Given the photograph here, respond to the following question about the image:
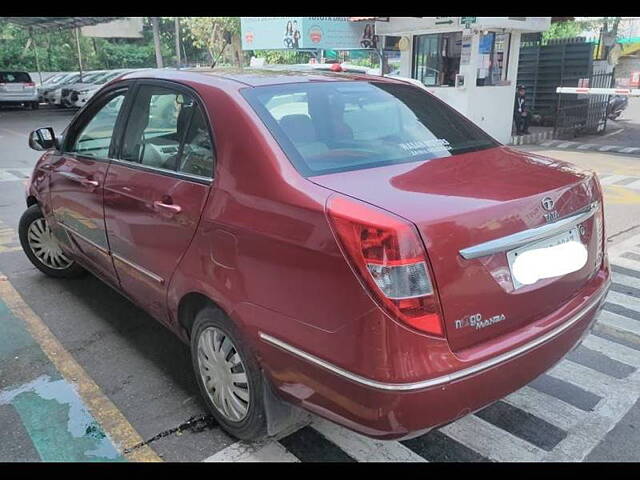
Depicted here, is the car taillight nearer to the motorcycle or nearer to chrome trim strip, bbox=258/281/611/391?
chrome trim strip, bbox=258/281/611/391

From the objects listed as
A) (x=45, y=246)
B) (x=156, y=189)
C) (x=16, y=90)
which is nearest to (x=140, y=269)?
(x=156, y=189)

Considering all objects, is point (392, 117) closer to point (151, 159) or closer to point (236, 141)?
point (236, 141)

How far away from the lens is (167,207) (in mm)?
2699

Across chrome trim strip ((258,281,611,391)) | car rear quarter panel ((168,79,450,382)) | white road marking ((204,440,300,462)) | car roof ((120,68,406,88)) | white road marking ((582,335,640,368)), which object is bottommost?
white road marking ((582,335,640,368))

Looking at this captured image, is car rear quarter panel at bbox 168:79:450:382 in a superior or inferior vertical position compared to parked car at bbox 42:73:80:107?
superior

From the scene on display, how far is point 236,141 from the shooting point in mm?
2432

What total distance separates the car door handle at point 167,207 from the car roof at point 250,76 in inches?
24.5

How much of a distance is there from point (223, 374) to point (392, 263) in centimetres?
115

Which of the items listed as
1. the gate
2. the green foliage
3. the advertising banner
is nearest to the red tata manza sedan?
the gate

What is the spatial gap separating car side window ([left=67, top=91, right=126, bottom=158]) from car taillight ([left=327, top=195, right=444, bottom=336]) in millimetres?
2055

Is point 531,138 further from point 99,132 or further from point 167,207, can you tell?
point 167,207

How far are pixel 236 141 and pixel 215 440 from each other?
1.40 m

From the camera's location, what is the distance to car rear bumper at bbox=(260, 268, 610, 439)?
76.7 inches

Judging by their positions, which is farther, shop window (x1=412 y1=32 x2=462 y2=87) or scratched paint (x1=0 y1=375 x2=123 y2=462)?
shop window (x1=412 y1=32 x2=462 y2=87)
